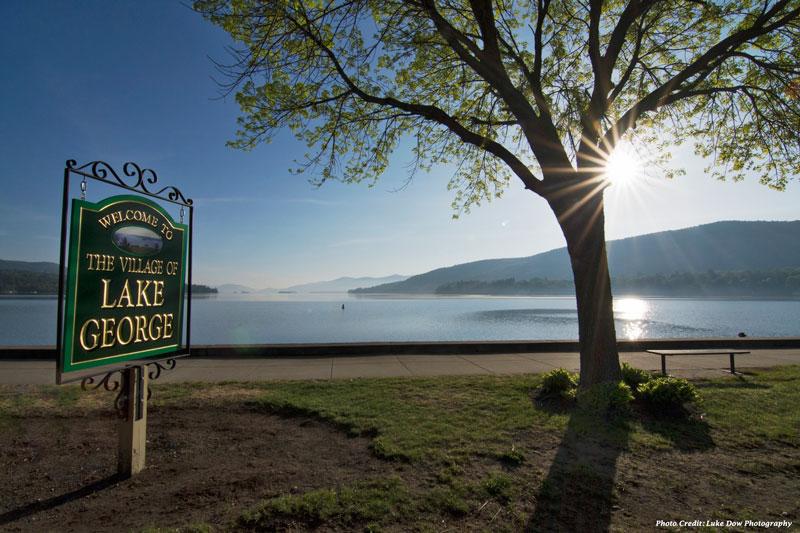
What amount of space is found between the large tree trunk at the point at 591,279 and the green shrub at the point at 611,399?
1.45 feet

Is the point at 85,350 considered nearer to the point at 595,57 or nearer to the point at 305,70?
the point at 305,70

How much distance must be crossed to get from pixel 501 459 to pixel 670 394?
2973 millimetres

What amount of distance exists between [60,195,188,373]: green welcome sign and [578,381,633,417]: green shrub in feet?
17.1

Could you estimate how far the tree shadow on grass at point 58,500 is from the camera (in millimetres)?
2758

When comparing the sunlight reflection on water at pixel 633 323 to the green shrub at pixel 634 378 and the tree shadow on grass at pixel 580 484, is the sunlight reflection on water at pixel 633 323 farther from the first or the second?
the tree shadow on grass at pixel 580 484

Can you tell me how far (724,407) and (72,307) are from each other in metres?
7.64

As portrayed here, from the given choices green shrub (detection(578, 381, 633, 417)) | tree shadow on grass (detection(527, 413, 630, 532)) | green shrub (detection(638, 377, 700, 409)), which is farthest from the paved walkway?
tree shadow on grass (detection(527, 413, 630, 532))

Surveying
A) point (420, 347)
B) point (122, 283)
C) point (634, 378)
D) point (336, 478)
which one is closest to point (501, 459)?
point (336, 478)

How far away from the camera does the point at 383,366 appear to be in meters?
8.60

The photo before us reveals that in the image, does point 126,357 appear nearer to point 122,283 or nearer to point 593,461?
point 122,283

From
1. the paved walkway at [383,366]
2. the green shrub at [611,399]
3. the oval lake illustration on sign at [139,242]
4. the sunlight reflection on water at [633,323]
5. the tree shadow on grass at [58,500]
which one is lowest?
the sunlight reflection on water at [633,323]

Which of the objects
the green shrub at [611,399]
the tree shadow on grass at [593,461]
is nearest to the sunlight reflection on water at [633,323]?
the green shrub at [611,399]

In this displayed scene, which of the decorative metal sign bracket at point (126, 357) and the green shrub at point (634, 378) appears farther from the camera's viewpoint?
the green shrub at point (634, 378)

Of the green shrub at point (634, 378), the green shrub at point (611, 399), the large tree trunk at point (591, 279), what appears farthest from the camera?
the green shrub at point (634, 378)
